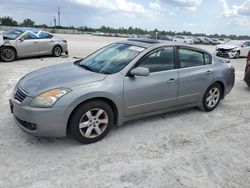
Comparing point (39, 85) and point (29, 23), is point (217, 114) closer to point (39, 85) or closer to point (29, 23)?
point (39, 85)

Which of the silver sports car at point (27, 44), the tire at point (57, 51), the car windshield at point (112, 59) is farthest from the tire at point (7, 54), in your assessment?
the car windshield at point (112, 59)

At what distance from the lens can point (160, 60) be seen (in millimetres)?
4883

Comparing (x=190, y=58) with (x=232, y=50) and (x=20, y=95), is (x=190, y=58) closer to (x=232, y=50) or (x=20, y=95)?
(x=20, y=95)

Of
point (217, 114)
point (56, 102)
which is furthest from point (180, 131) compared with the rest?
point (56, 102)

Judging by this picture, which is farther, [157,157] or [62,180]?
[157,157]

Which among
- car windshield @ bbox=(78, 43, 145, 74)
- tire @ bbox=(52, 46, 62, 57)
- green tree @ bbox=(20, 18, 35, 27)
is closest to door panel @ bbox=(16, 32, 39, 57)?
tire @ bbox=(52, 46, 62, 57)

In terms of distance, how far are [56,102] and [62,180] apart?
1.07 metres

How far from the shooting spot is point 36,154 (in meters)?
3.77

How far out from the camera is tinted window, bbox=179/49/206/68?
5190 millimetres

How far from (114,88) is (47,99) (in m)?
1.00

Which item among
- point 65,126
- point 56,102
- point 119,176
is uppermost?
point 56,102

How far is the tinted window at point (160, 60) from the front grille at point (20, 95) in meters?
1.85

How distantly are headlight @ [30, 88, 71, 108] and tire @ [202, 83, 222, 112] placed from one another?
3.08 metres

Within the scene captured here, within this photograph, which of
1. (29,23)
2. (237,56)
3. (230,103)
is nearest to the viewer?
(230,103)
